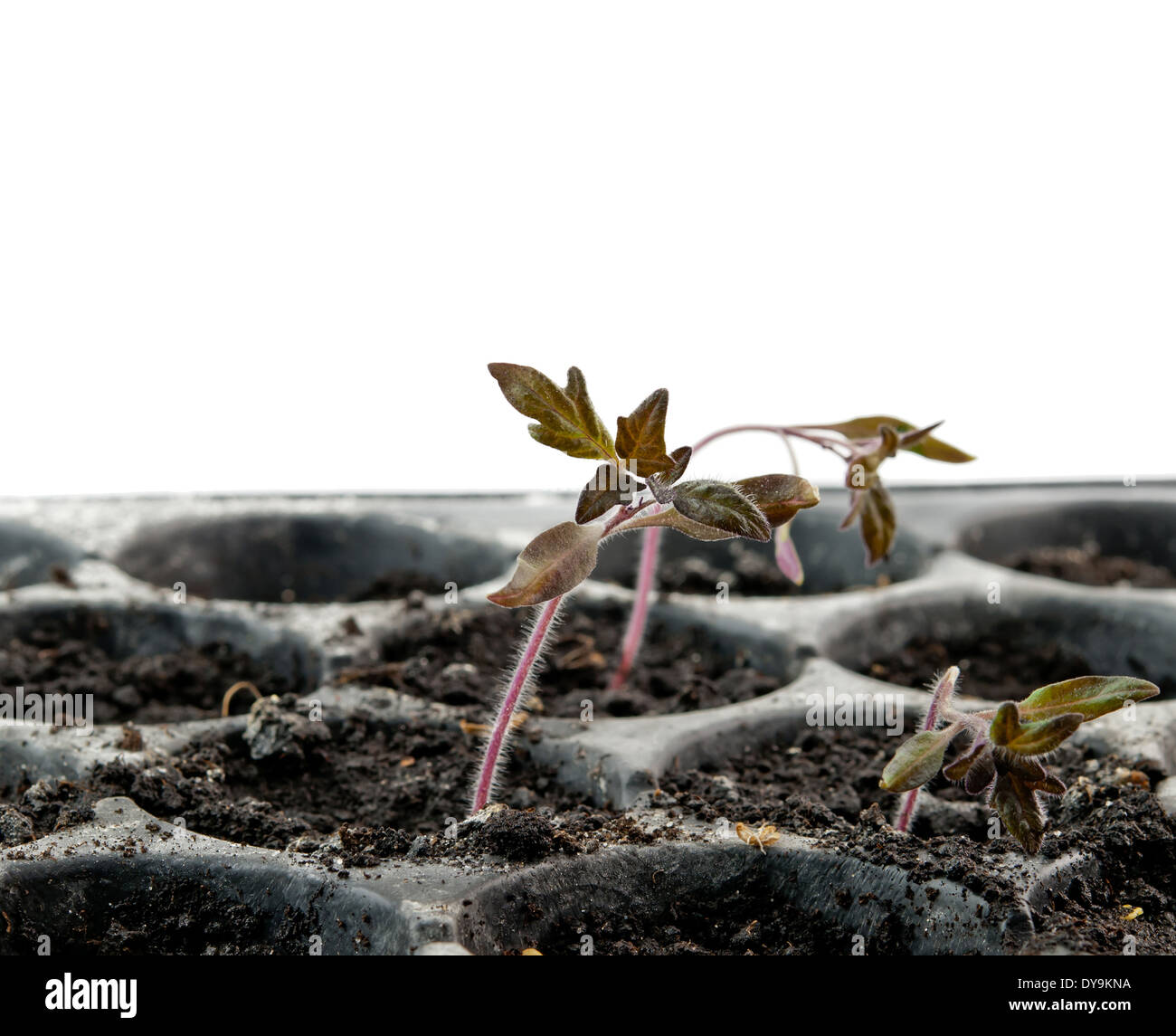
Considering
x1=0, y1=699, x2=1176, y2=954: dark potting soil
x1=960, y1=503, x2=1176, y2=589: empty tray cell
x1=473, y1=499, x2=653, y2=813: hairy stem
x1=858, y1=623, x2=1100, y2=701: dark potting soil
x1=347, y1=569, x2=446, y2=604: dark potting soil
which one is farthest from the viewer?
x1=960, y1=503, x2=1176, y2=589: empty tray cell

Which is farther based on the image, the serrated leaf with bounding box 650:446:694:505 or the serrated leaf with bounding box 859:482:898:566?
the serrated leaf with bounding box 859:482:898:566

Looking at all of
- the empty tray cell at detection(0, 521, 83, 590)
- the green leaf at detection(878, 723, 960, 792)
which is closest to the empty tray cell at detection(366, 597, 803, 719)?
the green leaf at detection(878, 723, 960, 792)

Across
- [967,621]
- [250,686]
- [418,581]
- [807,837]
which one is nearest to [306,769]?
[250,686]

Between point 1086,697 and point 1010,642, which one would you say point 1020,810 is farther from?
point 1010,642

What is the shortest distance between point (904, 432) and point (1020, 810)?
550 mm

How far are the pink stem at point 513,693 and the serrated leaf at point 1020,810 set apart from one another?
44 cm

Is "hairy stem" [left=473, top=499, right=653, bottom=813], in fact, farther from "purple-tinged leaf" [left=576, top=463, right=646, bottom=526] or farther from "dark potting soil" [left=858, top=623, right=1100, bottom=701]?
"dark potting soil" [left=858, top=623, right=1100, bottom=701]

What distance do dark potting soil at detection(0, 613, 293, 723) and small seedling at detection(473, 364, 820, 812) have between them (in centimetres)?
Result: 100

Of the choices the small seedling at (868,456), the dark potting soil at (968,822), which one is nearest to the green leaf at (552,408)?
the small seedling at (868,456)

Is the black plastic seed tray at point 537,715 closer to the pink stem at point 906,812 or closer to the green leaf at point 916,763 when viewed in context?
the pink stem at point 906,812

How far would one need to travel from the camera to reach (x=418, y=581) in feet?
8.38

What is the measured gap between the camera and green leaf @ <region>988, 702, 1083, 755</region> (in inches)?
38.9

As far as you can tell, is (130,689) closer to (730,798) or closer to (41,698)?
(41,698)
